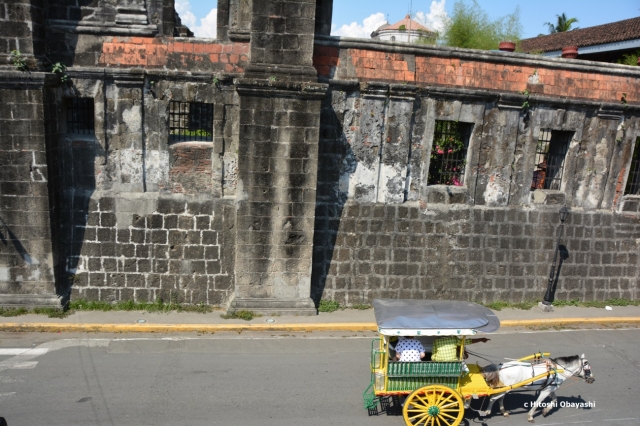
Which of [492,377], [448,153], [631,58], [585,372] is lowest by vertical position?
[492,377]

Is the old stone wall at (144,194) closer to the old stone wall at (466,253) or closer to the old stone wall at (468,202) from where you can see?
the old stone wall at (468,202)

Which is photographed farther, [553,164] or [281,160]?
[553,164]

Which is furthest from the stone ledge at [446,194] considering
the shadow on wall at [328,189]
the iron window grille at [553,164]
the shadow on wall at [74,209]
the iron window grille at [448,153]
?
the shadow on wall at [74,209]

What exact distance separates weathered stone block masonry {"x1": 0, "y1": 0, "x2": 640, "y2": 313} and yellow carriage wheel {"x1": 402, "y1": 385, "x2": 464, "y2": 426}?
4.06 m

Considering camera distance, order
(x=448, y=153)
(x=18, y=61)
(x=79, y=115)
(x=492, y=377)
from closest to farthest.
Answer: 1. (x=492, y=377)
2. (x=18, y=61)
3. (x=79, y=115)
4. (x=448, y=153)

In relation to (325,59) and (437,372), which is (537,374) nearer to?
(437,372)

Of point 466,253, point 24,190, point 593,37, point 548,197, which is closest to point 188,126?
point 24,190

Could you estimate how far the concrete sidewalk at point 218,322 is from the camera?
9.91 metres

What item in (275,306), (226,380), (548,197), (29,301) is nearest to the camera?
(226,380)

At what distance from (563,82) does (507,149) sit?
1.94 meters

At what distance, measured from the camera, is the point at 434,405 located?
7.06m

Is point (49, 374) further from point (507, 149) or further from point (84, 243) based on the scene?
point (507, 149)

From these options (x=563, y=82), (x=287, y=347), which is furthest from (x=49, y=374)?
(x=563, y=82)

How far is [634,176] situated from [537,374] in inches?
296
